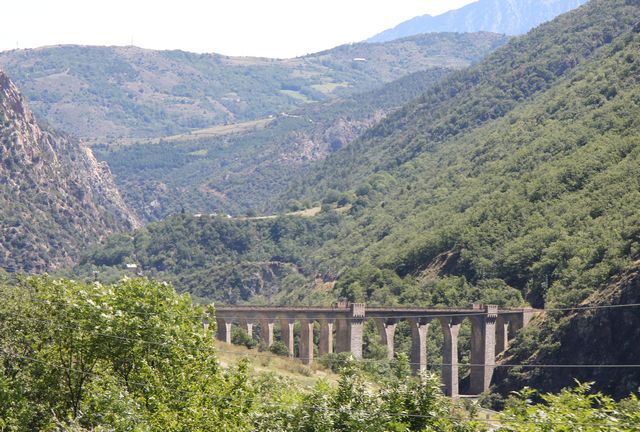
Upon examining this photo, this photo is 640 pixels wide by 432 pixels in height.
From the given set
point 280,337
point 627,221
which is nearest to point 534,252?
point 627,221

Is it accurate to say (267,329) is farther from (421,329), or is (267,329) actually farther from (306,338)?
(421,329)

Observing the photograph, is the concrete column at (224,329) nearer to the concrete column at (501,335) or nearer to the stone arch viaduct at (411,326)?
the stone arch viaduct at (411,326)

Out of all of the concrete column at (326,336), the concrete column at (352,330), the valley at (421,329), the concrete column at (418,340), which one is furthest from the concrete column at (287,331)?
the concrete column at (418,340)

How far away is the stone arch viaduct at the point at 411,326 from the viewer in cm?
11538

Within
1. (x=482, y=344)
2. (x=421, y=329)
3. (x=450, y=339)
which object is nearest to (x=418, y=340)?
(x=421, y=329)

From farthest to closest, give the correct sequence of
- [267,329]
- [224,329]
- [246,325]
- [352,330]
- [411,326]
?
[246,325] < [267,329] < [224,329] < [411,326] < [352,330]

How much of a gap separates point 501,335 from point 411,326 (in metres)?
8.86

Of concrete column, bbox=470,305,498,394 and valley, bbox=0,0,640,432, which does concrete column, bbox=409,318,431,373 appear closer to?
valley, bbox=0,0,640,432

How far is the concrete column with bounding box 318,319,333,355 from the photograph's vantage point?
122 m

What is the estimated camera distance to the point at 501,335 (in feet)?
389

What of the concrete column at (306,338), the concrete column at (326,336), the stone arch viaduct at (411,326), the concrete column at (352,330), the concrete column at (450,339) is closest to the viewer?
the stone arch viaduct at (411,326)

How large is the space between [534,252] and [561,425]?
102 metres

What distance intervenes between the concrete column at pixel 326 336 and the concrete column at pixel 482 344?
→ 47.1 feet

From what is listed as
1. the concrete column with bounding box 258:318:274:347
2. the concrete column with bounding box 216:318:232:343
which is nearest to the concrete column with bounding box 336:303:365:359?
the concrete column with bounding box 258:318:274:347
